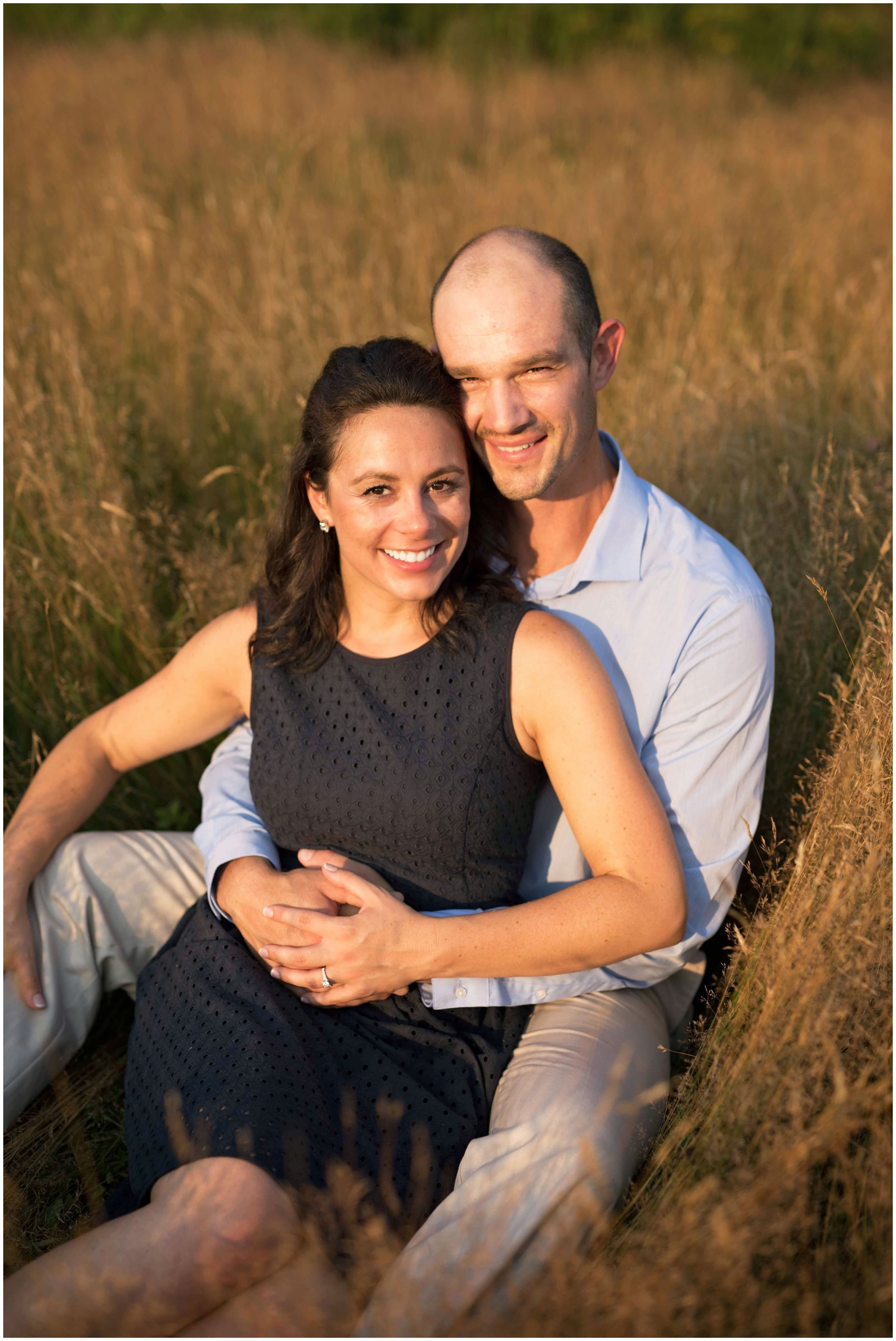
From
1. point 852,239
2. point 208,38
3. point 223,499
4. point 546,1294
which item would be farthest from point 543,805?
point 208,38

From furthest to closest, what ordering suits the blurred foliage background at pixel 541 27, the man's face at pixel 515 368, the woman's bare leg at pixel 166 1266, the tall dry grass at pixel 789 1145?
the blurred foliage background at pixel 541 27 → the man's face at pixel 515 368 → the woman's bare leg at pixel 166 1266 → the tall dry grass at pixel 789 1145

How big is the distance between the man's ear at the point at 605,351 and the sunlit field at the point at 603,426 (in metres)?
0.84

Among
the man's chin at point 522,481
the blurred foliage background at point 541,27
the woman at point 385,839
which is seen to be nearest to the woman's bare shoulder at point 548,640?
the woman at point 385,839

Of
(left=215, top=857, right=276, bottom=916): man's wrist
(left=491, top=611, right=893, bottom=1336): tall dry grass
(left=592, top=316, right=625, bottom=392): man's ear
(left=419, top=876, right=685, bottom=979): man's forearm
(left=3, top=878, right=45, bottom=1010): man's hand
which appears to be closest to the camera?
(left=491, top=611, right=893, bottom=1336): tall dry grass

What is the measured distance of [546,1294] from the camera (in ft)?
5.10

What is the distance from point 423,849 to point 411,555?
2.12ft

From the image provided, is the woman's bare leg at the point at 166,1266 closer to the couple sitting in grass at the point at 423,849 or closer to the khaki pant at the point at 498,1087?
the couple sitting in grass at the point at 423,849

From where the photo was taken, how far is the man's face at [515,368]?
96.5 inches

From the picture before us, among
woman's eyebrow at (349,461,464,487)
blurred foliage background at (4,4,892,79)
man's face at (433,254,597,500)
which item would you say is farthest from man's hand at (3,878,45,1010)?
blurred foliage background at (4,4,892,79)

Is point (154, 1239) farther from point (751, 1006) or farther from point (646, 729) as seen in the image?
point (646, 729)

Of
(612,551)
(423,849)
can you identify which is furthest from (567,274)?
(423,849)

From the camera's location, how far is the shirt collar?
2484 mm

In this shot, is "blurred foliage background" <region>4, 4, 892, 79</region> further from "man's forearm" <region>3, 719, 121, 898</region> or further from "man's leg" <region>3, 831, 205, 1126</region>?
"man's leg" <region>3, 831, 205, 1126</region>

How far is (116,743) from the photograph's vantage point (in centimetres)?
277
